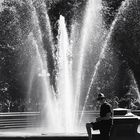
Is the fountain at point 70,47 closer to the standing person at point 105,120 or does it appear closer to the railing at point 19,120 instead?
the railing at point 19,120

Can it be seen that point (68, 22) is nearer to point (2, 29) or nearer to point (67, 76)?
point (2, 29)

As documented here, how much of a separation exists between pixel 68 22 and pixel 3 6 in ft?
19.8

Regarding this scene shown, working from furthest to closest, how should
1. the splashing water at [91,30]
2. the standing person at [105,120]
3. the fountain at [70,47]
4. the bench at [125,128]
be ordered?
the splashing water at [91,30] → the fountain at [70,47] → the bench at [125,128] → the standing person at [105,120]

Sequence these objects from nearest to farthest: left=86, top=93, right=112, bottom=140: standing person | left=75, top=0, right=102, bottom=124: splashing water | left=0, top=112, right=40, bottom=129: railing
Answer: left=86, top=93, right=112, bottom=140: standing person
left=0, top=112, right=40, bottom=129: railing
left=75, top=0, right=102, bottom=124: splashing water

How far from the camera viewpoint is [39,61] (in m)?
34.2

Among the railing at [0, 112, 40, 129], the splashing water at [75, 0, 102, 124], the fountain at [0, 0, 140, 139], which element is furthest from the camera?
the splashing water at [75, 0, 102, 124]

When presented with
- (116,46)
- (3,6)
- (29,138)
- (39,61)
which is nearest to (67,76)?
(29,138)

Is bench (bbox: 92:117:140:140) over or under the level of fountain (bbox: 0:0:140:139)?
under

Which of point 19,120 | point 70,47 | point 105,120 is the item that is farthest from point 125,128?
point 70,47

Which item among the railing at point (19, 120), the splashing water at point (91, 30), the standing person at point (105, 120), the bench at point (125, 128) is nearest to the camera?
the standing person at point (105, 120)

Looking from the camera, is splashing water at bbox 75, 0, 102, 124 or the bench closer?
the bench

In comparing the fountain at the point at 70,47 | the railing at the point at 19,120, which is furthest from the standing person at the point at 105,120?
the fountain at the point at 70,47

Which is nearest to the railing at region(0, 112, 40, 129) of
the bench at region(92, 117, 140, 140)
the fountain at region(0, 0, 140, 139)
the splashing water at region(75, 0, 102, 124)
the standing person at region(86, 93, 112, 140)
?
the bench at region(92, 117, 140, 140)

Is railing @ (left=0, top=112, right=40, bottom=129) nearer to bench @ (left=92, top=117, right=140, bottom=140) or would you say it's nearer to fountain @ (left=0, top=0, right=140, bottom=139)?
bench @ (left=92, top=117, right=140, bottom=140)
